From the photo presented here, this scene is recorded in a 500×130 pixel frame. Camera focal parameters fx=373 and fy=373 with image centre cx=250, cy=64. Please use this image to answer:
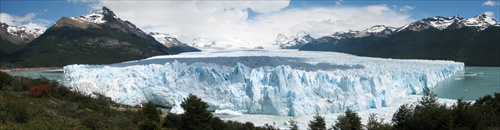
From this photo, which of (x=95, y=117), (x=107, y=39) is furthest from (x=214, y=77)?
(x=107, y=39)

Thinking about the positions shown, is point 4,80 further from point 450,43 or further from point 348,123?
point 450,43

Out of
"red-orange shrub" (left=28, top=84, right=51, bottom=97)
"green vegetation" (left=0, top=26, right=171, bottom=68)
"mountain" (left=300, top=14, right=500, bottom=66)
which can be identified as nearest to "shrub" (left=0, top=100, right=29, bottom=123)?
"red-orange shrub" (left=28, top=84, right=51, bottom=97)

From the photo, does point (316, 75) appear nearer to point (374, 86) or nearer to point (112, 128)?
point (374, 86)

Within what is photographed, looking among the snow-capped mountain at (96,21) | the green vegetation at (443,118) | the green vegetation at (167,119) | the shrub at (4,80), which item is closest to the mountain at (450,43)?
the green vegetation at (443,118)

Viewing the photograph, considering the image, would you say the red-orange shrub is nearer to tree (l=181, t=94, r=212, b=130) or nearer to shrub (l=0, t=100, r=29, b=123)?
shrub (l=0, t=100, r=29, b=123)

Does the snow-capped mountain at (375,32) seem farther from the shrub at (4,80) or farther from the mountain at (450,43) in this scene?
the shrub at (4,80)
